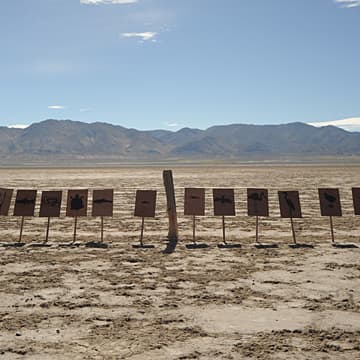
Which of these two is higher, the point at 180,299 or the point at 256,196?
the point at 256,196

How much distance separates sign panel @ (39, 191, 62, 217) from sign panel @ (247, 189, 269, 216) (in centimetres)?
442

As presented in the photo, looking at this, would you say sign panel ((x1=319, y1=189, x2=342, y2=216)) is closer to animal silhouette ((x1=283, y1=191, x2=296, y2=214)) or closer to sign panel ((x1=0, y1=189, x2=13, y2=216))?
animal silhouette ((x1=283, y1=191, x2=296, y2=214))

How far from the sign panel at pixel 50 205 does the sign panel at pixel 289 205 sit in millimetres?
5151

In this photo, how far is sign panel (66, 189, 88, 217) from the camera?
10.9 metres

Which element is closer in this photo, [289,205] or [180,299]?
[180,299]

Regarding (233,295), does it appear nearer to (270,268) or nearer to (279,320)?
(279,320)

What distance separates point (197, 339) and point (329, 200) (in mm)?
6860

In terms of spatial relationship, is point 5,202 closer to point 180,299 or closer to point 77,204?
point 77,204

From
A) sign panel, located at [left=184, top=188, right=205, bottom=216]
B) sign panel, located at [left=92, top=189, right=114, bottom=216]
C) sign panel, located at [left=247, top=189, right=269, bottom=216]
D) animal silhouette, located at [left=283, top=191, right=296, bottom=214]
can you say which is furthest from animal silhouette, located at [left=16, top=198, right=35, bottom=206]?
animal silhouette, located at [left=283, top=191, right=296, bottom=214]

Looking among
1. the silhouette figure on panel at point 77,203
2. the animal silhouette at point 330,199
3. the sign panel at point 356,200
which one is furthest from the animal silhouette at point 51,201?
the sign panel at point 356,200

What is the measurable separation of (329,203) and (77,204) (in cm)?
576

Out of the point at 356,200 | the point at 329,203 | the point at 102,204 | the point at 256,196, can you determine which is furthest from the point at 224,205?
the point at 356,200

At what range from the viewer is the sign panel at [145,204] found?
35.7ft

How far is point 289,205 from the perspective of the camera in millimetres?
10906
